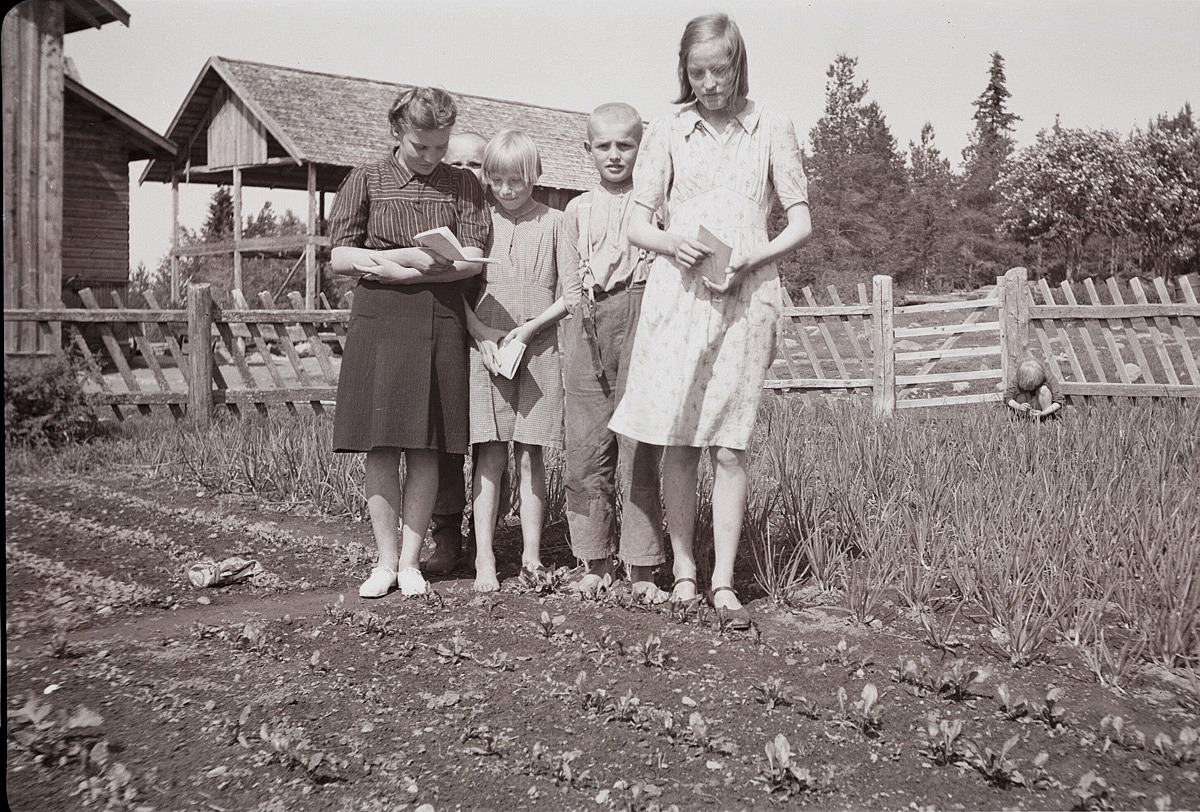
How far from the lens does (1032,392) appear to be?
325 inches

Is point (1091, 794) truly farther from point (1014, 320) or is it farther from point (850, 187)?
point (850, 187)

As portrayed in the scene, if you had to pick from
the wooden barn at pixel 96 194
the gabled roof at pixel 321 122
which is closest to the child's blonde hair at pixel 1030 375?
the gabled roof at pixel 321 122

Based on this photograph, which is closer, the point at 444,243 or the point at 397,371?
the point at 444,243

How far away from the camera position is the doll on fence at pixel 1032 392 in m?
8.05

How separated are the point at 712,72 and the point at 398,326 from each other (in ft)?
4.44

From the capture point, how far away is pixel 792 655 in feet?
9.27

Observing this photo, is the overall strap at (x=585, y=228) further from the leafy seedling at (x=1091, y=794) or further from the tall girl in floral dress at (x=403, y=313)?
the leafy seedling at (x=1091, y=794)

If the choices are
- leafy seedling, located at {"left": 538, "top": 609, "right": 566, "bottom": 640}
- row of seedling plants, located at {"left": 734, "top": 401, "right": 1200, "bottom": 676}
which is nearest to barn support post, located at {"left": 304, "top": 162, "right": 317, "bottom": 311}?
row of seedling plants, located at {"left": 734, "top": 401, "right": 1200, "bottom": 676}

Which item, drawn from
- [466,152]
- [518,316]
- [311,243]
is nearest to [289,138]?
[311,243]

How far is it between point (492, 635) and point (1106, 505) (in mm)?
2243

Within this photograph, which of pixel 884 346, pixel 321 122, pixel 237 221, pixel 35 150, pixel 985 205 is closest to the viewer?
pixel 884 346

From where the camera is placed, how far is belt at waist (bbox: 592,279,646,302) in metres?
3.49

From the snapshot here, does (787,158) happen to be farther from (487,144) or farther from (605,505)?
→ (605,505)

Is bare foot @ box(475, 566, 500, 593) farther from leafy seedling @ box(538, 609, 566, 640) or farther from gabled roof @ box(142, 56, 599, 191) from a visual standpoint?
gabled roof @ box(142, 56, 599, 191)
